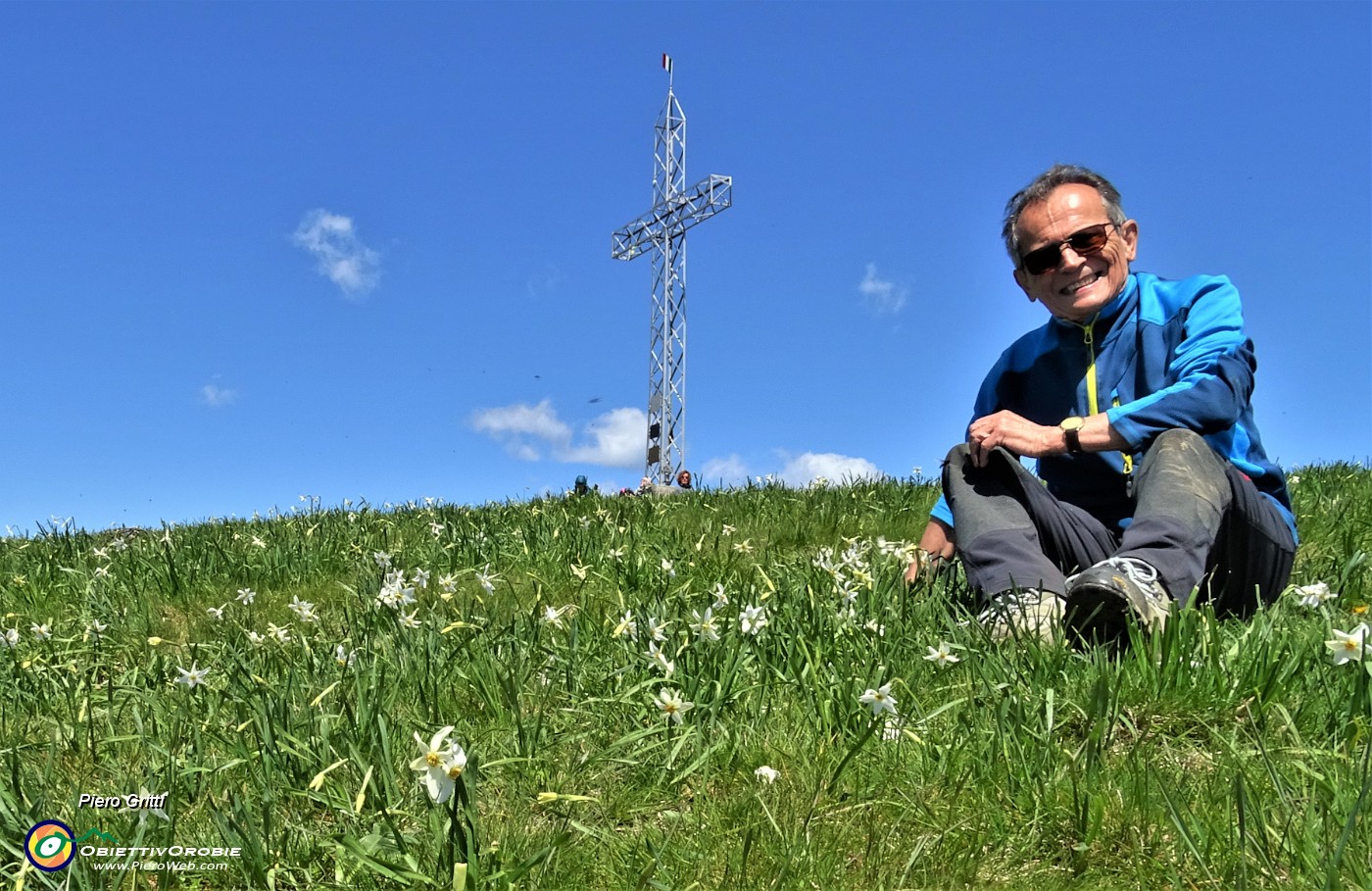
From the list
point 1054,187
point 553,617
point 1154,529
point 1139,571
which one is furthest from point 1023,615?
point 1054,187

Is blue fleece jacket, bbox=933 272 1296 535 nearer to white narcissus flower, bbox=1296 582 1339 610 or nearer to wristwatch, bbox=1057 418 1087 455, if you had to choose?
wristwatch, bbox=1057 418 1087 455

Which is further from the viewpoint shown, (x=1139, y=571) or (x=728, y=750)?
(x=1139, y=571)

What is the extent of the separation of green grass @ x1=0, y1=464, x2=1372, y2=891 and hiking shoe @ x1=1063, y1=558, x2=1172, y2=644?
22 centimetres

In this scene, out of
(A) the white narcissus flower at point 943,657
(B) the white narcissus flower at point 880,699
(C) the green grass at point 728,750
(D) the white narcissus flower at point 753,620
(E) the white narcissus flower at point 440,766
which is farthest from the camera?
(D) the white narcissus flower at point 753,620

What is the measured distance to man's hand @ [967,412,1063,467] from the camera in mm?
4191

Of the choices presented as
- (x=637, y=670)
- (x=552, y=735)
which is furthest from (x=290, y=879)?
(x=637, y=670)

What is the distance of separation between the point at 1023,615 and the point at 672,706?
1481 mm

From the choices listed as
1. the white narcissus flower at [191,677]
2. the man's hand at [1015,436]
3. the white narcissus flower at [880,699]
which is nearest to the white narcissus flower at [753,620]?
the white narcissus flower at [880,699]

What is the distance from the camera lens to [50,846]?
2480 millimetres

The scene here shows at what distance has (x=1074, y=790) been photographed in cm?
240

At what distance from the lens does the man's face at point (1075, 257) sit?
457 cm

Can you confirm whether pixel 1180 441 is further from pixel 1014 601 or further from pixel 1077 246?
pixel 1077 246

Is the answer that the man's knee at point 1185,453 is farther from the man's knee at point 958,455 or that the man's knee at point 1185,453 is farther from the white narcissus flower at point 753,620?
the white narcissus flower at point 753,620

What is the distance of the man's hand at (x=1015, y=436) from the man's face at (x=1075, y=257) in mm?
756
